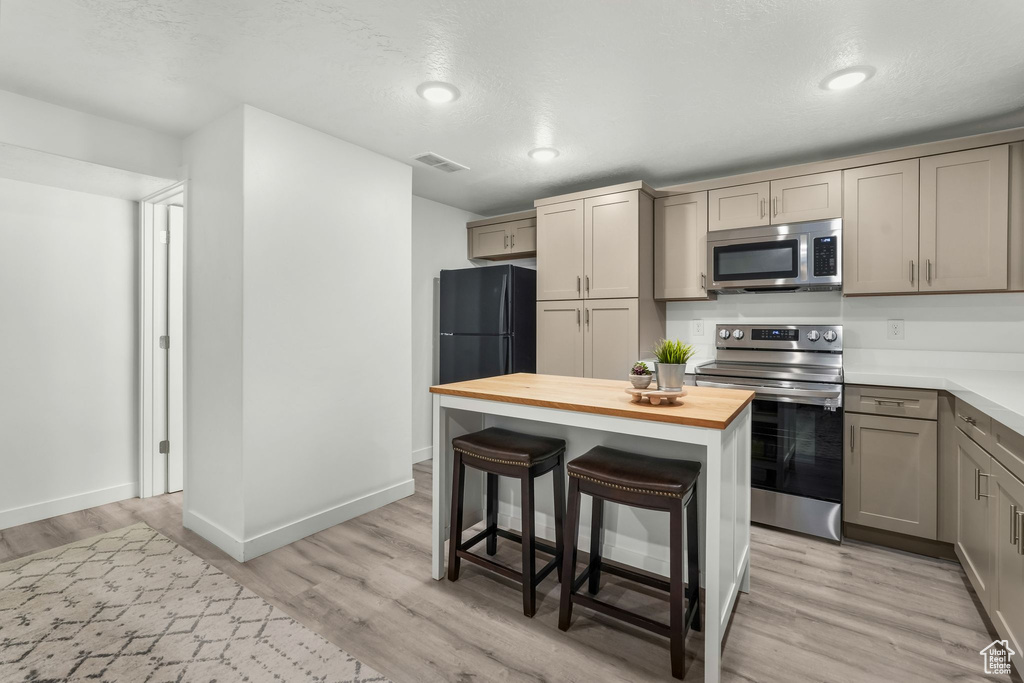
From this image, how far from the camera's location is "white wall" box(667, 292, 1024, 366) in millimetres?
2828

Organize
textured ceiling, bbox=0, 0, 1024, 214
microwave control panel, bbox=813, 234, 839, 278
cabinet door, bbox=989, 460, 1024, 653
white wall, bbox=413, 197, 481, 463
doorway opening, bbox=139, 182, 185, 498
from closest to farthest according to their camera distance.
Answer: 1. cabinet door, bbox=989, 460, 1024, 653
2. textured ceiling, bbox=0, 0, 1024, 214
3. microwave control panel, bbox=813, 234, 839, 278
4. doorway opening, bbox=139, 182, 185, 498
5. white wall, bbox=413, 197, 481, 463

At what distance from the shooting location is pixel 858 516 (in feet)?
8.86

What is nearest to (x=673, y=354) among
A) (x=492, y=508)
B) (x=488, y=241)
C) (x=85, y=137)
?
(x=492, y=508)

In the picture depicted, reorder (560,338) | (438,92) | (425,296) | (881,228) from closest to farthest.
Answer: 1. (438,92)
2. (881,228)
3. (560,338)
4. (425,296)

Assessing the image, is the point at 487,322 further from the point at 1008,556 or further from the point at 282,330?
the point at 1008,556

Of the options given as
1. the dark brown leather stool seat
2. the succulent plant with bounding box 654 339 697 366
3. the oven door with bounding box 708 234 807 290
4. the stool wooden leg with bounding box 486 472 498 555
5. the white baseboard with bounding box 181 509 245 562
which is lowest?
the white baseboard with bounding box 181 509 245 562

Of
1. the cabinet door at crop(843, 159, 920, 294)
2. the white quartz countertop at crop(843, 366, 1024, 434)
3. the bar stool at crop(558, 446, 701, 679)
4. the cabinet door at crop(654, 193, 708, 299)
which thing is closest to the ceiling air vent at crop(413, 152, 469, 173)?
the cabinet door at crop(654, 193, 708, 299)

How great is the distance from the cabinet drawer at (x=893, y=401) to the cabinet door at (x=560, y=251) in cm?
189

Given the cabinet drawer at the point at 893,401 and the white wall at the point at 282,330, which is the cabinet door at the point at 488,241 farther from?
the cabinet drawer at the point at 893,401

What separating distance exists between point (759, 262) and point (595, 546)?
2284 mm

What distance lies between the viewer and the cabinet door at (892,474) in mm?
2529

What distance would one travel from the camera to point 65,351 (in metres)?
3.09

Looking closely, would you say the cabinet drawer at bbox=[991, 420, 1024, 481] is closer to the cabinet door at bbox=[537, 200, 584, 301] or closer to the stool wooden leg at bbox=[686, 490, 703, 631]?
the stool wooden leg at bbox=[686, 490, 703, 631]

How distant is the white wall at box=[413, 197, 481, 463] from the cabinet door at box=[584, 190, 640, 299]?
4.95 feet
